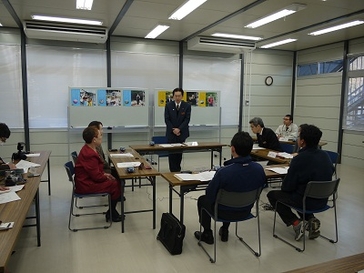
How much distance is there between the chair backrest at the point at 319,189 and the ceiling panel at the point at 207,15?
9.74 feet

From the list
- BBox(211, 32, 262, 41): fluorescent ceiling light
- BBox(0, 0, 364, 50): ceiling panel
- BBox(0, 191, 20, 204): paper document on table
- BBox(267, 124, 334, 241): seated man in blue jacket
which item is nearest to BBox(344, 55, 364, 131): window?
BBox(0, 0, 364, 50): ceiling panel

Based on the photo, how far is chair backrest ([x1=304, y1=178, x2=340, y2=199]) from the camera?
279cm

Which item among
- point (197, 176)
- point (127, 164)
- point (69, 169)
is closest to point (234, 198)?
point (197, 176)

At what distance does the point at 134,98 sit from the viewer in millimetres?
6957

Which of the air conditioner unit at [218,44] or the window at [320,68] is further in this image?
the window at [320,68]

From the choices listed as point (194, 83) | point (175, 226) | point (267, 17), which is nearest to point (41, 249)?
point (175, 226)

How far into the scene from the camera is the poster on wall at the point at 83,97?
6.49 meters

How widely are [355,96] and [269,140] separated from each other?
11.3 ft

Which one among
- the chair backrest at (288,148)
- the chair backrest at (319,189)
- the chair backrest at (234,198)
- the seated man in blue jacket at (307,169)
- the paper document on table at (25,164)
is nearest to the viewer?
the chair backrest at (234,198)

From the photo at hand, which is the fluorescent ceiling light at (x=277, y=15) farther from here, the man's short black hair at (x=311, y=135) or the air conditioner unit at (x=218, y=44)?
the man's short black hair at (x=311, y=135)

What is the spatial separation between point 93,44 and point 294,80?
18.6 feet

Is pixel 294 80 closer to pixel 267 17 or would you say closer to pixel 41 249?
pixel 267 17

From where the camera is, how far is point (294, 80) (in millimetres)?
8750

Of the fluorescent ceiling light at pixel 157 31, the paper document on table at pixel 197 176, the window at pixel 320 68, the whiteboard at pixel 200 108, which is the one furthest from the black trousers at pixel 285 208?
the window at pixel 320 68
